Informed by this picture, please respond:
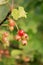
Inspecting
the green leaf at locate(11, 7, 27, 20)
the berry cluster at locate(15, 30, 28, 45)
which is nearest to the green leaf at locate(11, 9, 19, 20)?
the green leaf at locate(11, 7, 27, 20)

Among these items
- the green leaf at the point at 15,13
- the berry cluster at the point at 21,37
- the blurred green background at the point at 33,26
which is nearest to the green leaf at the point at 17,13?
the green leaf at the point at 15,13

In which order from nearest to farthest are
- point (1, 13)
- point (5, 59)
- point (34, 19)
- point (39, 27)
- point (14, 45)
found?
point (1, 13) < point (5, 59) < point (14, 45) < point (34, 19) < point (39, 27)

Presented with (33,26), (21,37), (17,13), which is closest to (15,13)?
(17,13)

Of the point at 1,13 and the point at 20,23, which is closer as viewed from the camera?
the point at 1,13

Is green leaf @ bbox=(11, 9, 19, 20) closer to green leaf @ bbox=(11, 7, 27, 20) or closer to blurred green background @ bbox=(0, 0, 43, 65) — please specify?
green leaf @ bbox=(11, 7, 27, 20)

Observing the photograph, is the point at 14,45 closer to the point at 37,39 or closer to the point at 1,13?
the point at 37,39

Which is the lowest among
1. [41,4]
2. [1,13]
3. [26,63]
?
[26,63]

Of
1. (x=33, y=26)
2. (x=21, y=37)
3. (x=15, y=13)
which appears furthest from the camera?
(x=33, y=26)

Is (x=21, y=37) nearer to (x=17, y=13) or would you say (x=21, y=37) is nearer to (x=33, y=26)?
(x=17, y=13)

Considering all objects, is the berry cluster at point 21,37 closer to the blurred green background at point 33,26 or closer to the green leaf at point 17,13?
the green leaf at point 17,13

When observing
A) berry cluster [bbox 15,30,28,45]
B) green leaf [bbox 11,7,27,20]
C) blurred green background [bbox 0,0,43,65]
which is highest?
green leaf [bbox 11,7,27,20]

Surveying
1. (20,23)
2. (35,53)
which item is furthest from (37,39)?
(20,23)
